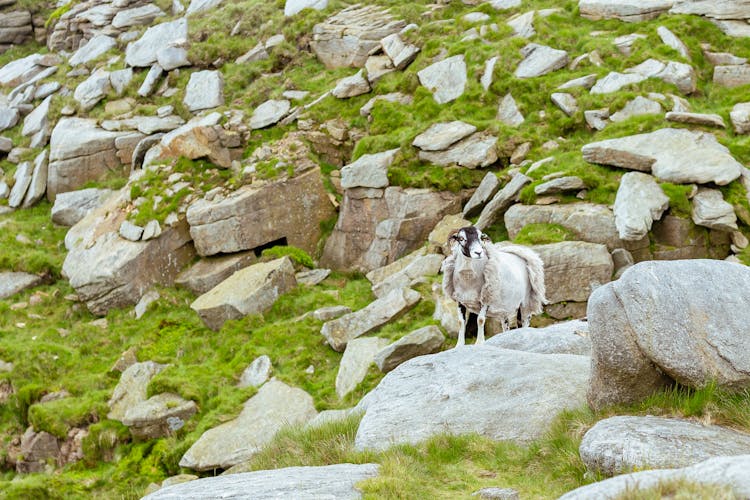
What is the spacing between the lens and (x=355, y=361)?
61.4 feet

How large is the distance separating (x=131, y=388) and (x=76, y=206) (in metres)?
14.5

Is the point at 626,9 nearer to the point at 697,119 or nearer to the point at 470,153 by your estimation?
the point at 697,119

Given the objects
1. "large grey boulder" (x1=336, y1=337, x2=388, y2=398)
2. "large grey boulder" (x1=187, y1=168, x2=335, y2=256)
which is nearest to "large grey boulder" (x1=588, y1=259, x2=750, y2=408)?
"large grey boulder" (x1=336, y1=337, x2=388, y2=398)

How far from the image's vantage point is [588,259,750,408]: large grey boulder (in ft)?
25.4

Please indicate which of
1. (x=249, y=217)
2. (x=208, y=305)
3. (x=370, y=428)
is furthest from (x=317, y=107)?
(x=370, y=428)

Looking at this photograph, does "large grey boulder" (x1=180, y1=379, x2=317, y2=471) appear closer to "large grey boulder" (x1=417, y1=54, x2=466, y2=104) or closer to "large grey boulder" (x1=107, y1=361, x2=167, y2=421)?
"large grey boulder" (x1=107, y1=361, x2=167, y2=421)

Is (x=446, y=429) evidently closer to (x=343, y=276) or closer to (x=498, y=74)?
(x=343, y=276)

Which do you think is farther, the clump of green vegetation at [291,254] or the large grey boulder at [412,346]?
the clump of green vegetation at [291,254]

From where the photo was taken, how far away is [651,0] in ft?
97.1

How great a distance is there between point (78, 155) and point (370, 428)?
28.1m

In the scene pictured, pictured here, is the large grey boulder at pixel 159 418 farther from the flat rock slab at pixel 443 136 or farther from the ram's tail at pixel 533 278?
the flat rock slab at pixel 443 136

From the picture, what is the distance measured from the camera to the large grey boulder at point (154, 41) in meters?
38.6

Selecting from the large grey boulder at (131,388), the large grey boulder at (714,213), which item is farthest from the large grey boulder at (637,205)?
the large grey boulder at (131,388)

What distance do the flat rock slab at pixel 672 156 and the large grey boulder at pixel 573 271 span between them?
11.3 feet
